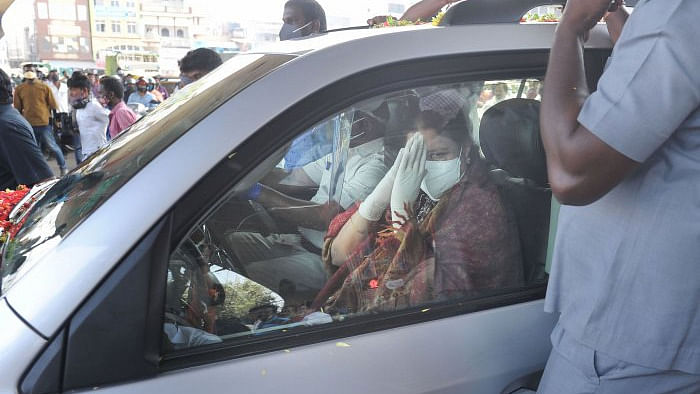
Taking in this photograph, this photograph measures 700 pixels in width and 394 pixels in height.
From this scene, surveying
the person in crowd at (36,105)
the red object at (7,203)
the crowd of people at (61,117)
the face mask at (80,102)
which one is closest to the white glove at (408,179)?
the red object at (7,203)

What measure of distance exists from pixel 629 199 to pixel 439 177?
24.3 inches

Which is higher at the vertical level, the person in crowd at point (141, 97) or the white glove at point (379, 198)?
the white glove at point (379, 198)

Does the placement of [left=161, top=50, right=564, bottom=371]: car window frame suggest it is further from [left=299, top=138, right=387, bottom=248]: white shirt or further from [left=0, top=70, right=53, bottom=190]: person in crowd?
[left=0, top=70, right=53, bottom=190]: person in crowd

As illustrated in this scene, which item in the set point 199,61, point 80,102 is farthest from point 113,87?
point 199,61

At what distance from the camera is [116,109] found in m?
6.69

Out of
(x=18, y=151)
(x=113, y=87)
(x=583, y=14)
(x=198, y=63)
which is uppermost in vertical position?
(x=583, y=14)

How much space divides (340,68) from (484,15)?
20.0 inches

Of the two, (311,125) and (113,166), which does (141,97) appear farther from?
(311,125)

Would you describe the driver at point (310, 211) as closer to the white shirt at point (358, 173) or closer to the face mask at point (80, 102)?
the white shirt at point (358, 173)

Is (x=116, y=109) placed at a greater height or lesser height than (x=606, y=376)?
lesser

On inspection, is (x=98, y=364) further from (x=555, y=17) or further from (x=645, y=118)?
(x=555, y=17)

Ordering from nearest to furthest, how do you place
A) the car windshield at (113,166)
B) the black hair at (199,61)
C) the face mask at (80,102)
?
the car windshield at (113,166)
the black hair at (199,61)
the face mask at (80,102)

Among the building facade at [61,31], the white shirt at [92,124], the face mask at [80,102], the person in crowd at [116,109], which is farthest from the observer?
the building facade at [61,31]

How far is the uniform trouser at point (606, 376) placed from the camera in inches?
47.0
